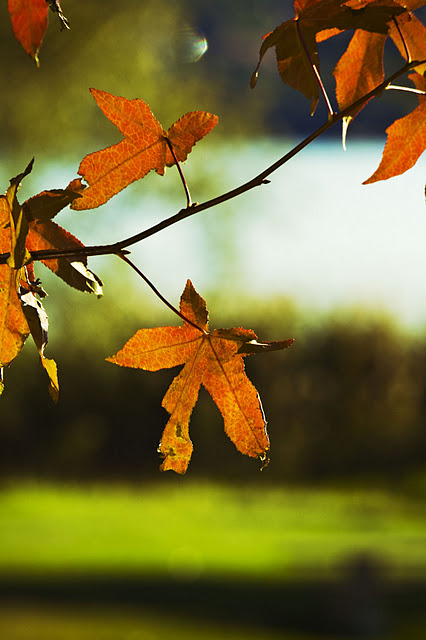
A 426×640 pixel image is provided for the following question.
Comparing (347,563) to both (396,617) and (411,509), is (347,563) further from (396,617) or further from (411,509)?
(411,509)

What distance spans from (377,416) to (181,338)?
13.0 meters

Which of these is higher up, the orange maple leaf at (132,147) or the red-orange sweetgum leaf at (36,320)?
the orange maple leaf at (132,147)

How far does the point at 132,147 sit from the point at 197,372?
19cm

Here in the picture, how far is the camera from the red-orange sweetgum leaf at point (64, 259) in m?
0.43

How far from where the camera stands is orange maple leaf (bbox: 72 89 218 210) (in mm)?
470

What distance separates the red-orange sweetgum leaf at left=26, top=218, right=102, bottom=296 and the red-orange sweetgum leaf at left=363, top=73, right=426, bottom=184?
236 millimetres

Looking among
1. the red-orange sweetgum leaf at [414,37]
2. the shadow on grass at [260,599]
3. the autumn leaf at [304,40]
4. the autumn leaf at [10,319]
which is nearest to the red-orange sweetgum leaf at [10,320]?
the autumn leaf at [10,319]

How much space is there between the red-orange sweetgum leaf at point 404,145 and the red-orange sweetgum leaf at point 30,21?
0.90ft

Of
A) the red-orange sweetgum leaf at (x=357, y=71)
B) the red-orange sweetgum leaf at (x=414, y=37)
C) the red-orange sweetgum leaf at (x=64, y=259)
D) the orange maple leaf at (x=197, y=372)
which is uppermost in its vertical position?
the red-orange sweetgum leaf at (x=414, y=37)

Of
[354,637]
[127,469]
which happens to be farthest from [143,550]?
[354,637]

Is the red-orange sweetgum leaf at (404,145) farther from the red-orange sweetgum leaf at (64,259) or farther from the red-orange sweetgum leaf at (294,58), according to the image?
the red-orange sweetgum leaf at (64,259)

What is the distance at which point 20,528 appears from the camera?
38.1 ft

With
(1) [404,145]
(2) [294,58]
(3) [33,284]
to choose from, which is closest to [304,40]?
(2) [294,58]

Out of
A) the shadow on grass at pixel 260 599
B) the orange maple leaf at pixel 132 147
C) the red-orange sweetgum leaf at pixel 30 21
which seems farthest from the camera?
the shadow on grass at pixel 260 599
